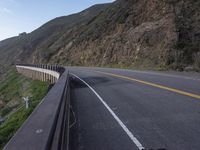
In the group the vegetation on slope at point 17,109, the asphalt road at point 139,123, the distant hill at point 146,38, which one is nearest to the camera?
the asphalt road at point 139,123

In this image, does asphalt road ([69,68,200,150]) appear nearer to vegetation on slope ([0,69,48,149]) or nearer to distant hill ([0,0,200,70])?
vegetation on slope ([0,69,48,149])

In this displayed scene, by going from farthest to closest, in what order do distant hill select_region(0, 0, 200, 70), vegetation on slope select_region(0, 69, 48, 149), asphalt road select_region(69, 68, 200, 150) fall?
1. distant hill select_region(0, 0, 200, 70)
2. vegetation on slope select_region(0, 69, 48, 149)
3. asphalt road select_region(69, 68, 200, 150)

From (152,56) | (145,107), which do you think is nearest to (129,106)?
(145,107)

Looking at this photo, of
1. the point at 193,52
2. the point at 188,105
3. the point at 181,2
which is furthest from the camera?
the point at 181,2

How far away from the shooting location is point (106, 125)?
25.3 ft

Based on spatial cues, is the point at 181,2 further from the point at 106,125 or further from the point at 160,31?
the point at 106,125

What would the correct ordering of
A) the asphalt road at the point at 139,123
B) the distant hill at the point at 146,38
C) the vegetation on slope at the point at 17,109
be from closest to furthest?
the asphalt road at the point at 139,123 < the vegetation on slope at the point at 17,109 < the distant hill at the point at 146,38

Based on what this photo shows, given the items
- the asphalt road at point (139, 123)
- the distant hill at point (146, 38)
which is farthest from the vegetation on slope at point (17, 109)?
the distant hill at point (146, 38)

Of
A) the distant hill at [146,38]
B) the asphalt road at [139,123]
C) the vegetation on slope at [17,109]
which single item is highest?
the distant hill at [146,38]

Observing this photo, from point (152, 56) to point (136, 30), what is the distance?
9.52 meters

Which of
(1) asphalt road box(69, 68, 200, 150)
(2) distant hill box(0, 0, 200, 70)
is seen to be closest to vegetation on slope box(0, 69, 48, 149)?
(1) asphalt road box(69, 68, 200, 150)

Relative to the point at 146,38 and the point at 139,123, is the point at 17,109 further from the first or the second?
the point at 146,38

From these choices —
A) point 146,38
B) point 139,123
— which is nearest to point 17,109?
point 139,123

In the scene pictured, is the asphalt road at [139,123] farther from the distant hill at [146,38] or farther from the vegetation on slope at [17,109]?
the distant hill at [146,38]
